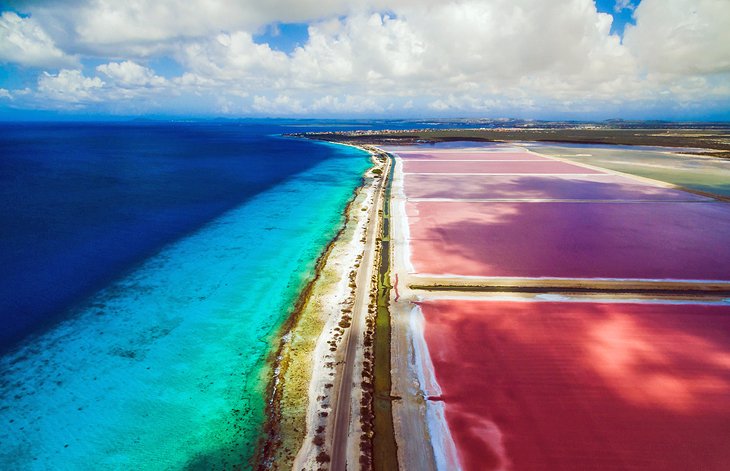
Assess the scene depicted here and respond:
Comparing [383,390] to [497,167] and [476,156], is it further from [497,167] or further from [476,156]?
[476,156]

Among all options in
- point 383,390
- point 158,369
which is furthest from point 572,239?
point 158,369

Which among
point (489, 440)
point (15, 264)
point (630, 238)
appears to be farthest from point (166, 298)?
point (630, 238)

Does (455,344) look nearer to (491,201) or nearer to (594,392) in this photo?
(594,392)

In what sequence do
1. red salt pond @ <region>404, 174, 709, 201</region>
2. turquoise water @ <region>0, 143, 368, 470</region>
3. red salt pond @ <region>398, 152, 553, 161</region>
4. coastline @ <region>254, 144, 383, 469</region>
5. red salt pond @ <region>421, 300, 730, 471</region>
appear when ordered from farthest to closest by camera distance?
1. red salt pond @ <region>398, 152, 553, 161</region>
2. red salt pond @ <region>404, 174, 709, 201</region>
3. turquoise water @ <region>0, 143, 368, 470</region>
4. coastline @ <region>254, 144, 383, 469</region>
5. red salt pond @ <region>421, 300, 730, 471</region>

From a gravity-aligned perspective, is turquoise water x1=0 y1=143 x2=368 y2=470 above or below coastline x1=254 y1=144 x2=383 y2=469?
below

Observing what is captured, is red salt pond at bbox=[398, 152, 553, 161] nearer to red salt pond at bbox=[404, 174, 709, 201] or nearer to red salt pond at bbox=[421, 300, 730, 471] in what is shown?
red salt pond at bbox=[404, 174, 709, 201]

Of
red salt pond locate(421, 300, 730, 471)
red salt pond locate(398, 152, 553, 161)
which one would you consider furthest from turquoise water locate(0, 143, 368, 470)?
red salt pond locate(398, 152, 553, 161)

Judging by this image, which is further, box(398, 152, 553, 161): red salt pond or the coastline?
box(398, 152, 553, 161): red salt pond
